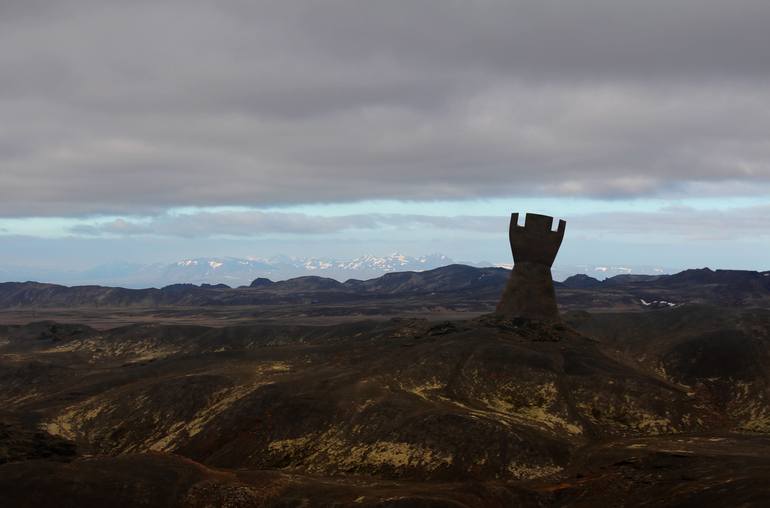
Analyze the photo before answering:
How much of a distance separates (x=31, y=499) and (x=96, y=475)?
2.84 m

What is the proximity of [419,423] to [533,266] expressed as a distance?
1159 inches

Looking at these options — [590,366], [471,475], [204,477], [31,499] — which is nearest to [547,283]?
[590,366]

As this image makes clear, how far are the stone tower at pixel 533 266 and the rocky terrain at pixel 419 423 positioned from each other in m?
2.28

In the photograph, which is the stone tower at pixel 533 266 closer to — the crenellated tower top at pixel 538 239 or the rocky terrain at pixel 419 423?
the crenellated tower top at pixel 538 239

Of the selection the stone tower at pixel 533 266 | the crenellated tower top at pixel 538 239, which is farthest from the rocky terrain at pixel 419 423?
the crenellated tower top at pixel 538 239

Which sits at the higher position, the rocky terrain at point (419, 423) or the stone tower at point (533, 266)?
the stone tower at point (533, 266)

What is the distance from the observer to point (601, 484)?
3366 centimetres

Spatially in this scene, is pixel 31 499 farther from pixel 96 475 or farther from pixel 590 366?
pixel 590 366

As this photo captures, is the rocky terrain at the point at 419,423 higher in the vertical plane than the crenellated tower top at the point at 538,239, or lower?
lower

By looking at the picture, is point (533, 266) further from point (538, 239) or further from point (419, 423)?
point (419, 423)

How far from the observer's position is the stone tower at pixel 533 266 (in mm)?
66438

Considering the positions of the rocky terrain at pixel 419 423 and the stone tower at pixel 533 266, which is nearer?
the rocky terrain at pixel 419 423

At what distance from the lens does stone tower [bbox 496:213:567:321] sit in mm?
66438

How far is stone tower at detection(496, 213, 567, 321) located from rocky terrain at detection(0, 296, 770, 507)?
7.49 ft
